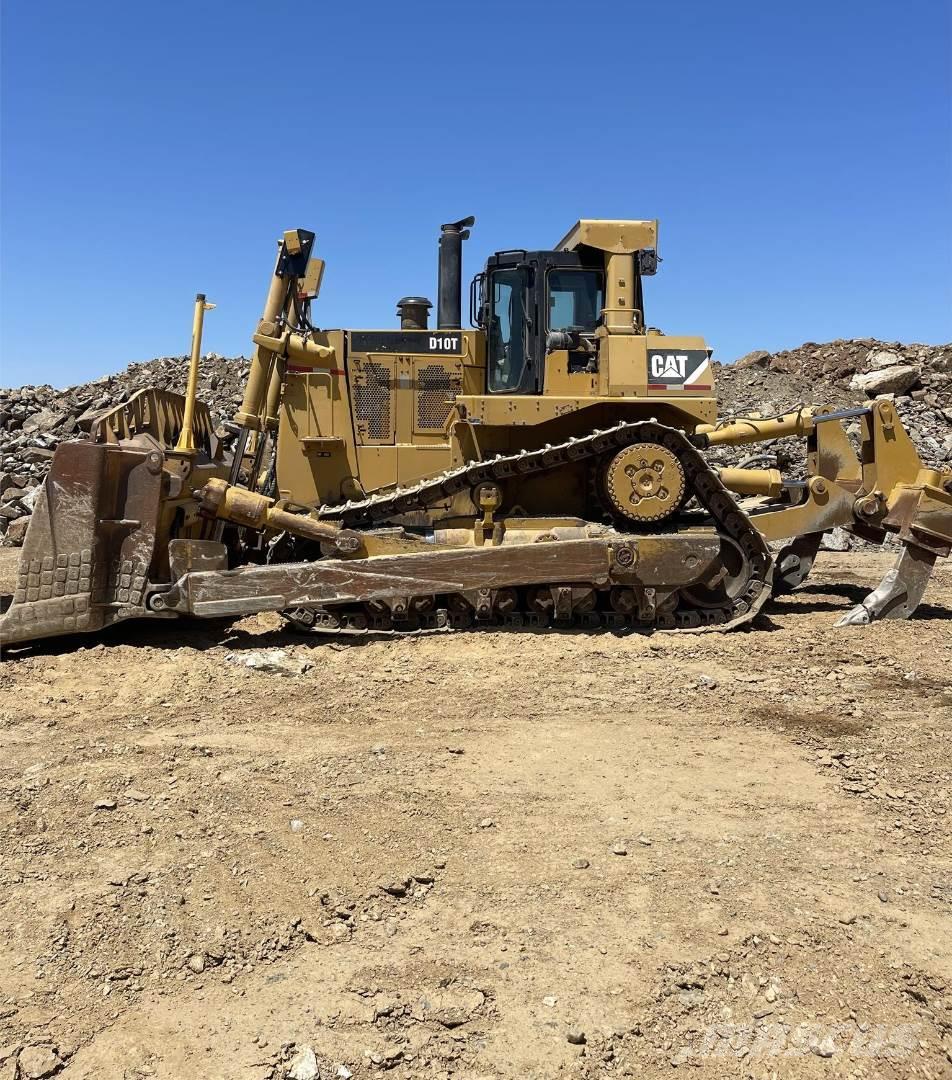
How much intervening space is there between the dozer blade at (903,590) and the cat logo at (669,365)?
260cm

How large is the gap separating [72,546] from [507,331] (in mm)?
4083

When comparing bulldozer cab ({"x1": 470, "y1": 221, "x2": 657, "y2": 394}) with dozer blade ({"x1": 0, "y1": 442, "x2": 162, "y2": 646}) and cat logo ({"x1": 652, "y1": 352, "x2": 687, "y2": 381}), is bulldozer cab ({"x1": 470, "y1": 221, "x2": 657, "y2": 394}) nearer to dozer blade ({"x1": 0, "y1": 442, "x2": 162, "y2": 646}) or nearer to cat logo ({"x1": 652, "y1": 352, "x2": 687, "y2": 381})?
cat logo ({"x1": 652, "y1": 352, "x2": 687, "y2": 381})

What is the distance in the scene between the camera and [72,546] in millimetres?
6426

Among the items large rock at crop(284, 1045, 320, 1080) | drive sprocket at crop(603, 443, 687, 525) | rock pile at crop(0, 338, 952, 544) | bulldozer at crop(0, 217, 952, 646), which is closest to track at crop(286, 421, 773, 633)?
bulldozer at crop(0, 217, 952, 646)

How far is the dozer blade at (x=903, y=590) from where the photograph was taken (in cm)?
802

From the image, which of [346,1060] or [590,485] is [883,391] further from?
[346,1060]

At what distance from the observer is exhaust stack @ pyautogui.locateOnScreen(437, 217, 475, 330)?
8.91 meters

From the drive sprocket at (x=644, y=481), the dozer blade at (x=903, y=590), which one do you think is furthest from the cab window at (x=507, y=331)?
the dozer blade at (x=903, y=590)

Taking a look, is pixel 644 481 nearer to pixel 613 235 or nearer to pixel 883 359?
pixel 613 235

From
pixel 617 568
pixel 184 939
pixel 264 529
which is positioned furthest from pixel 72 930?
pixel 617 568

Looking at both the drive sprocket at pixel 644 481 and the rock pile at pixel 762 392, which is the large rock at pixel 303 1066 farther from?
the rock pile at pixel 762 392

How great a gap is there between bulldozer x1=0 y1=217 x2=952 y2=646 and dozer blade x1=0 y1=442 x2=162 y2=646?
0.02 metres

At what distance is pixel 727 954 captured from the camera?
10.3 feet

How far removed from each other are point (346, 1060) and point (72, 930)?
125 cm
